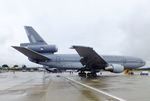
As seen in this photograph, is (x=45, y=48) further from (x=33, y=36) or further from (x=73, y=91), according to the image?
(x=73, y=91)

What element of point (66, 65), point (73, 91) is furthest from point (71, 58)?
point (73, 91)

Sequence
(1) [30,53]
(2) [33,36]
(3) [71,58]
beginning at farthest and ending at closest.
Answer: (3) [71,58] < (2) [33,36] < (1) [30,53]

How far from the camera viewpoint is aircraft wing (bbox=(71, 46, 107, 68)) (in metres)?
34.8

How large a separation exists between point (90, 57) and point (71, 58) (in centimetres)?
752

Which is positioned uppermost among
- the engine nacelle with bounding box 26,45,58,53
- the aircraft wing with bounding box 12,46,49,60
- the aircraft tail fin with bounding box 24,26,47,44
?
the aircraft tail fin with bounding box 24,26,47,44

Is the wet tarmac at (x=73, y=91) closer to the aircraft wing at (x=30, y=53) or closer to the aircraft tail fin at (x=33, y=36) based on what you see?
the aircraft wing at (x=30, y=53)

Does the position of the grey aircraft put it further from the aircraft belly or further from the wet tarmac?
the wet tarmac

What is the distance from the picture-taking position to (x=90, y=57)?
122 feet

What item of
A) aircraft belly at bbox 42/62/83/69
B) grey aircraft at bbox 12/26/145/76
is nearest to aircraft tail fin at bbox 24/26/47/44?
grey aircraft at bbox 12/26/145/76

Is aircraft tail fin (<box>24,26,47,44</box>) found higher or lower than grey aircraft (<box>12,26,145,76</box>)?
higher

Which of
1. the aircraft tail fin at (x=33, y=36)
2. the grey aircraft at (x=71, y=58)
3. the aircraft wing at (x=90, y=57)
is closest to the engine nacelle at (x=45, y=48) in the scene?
the grey aircraft at (x=71, y=58)

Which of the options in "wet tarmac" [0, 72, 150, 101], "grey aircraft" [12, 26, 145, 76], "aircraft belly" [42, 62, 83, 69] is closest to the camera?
"wet tarmac" [0, 72, 150, 101]

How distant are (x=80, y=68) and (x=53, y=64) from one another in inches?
168

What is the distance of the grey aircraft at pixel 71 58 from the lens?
120 feet
